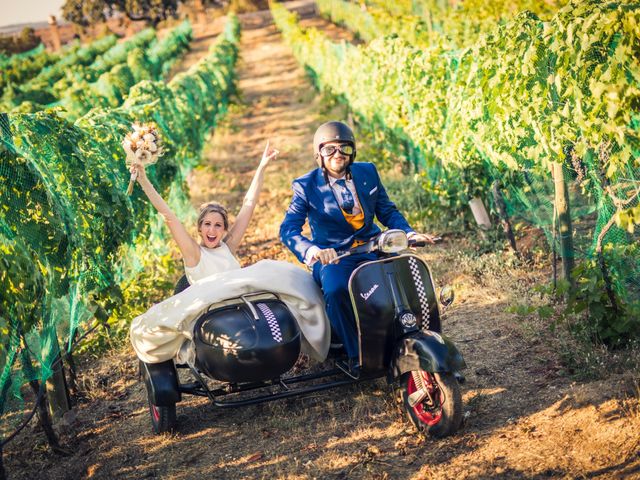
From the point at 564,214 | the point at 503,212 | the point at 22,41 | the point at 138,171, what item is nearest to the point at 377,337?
the point at 138,171

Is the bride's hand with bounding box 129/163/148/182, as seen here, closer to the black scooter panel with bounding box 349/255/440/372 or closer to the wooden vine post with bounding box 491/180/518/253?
the black scooter panel with bounding box 349/255/440/372

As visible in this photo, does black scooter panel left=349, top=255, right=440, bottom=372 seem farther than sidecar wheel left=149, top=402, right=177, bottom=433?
No

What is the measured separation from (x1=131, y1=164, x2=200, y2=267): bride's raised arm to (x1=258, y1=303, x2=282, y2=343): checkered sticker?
2.22 ft

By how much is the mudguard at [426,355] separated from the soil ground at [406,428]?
0.42 m

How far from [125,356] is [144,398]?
2.80 ft

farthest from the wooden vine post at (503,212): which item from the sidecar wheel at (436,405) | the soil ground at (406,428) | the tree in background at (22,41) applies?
the tree in background at (22,41)

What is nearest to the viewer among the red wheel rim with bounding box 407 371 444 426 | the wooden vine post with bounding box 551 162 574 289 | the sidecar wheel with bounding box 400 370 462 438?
the sidecar wheel with bounding box 400 370 462 438

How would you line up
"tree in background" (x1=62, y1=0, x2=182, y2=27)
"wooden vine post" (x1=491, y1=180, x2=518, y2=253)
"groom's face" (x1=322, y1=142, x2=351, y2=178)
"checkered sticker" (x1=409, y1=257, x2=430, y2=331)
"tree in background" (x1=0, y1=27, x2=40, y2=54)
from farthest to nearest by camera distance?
"tree in background" (x1=62, y1=0, x2=182, y2=27) < "tree in background" (x1=0, y1=27, x2=40, y2=54) < "wooden vine post" (x1=491, y1=180, x2=518, y2=253) < "groom's face" (x1=322, y1=142, x2=351, y2=178) < "checkered sticker" (x1=409, y1=257, x2=430, y2=331)

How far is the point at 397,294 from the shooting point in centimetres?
388

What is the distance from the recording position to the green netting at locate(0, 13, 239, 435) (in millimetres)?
3781

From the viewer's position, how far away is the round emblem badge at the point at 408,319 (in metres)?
3.85

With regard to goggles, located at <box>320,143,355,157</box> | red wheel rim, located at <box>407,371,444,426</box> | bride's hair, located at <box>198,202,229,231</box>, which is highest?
goggles, located at <box>320,143,355,157</box>

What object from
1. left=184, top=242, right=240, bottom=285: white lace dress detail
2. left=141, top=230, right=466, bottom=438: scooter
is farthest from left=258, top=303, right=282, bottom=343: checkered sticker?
left=184, top=242, right=240, bottom=285: white lace dress detail

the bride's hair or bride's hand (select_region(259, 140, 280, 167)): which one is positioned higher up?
bride's hand (select_region(259, 140, 280, 167))
